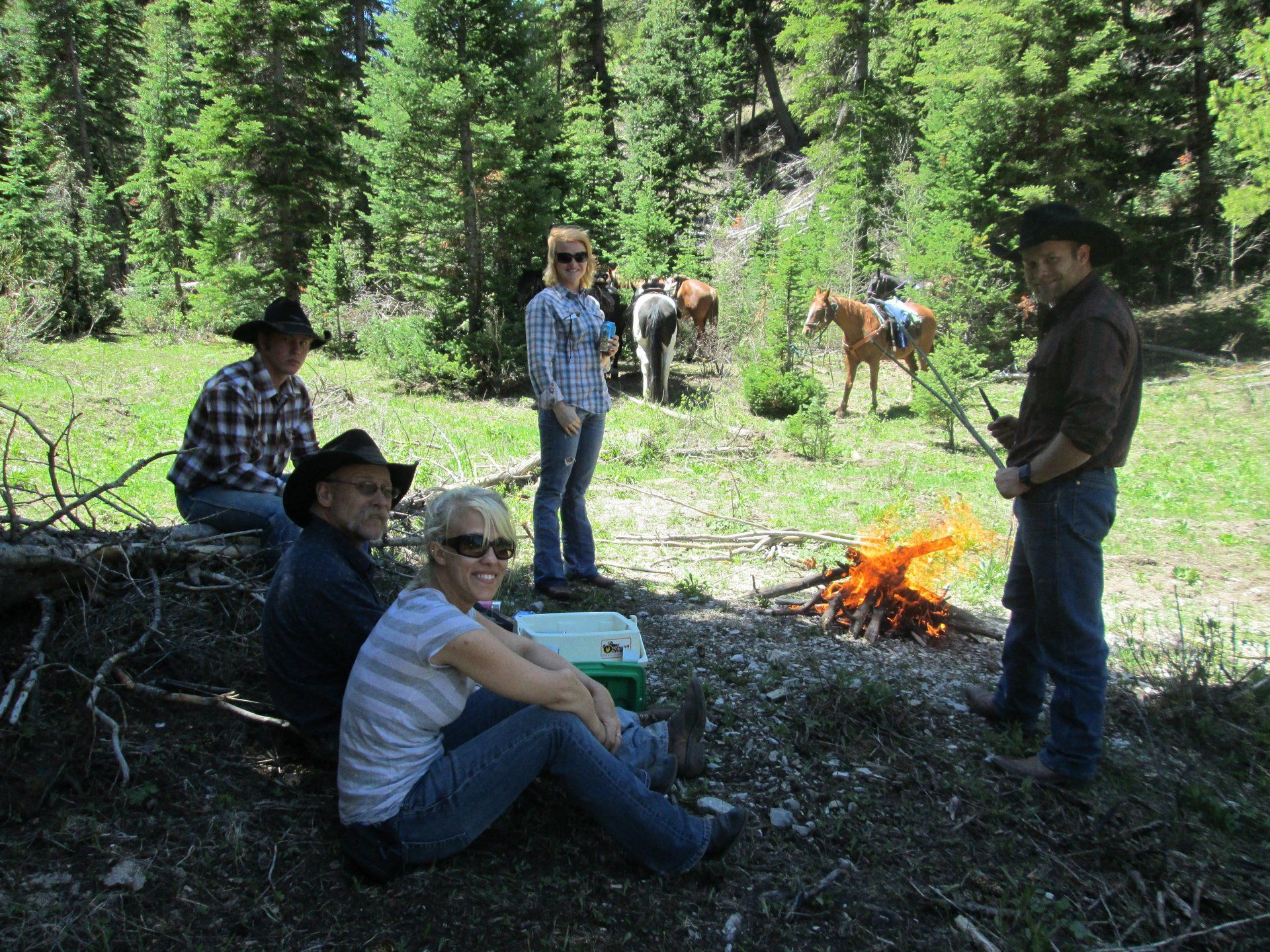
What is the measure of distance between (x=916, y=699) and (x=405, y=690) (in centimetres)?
259

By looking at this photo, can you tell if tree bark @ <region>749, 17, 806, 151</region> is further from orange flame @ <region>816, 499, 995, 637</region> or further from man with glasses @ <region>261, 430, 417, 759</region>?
man with glasses @ <region>261, 430, 417, 759</region>

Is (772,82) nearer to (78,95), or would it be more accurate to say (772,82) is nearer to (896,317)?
(896,317)

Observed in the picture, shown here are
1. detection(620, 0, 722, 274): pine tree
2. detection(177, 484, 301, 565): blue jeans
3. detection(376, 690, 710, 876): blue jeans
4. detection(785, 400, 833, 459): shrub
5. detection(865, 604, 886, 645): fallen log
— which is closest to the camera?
detection(376, 690, 710, 876): blue jeans

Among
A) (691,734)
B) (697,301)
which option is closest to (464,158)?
(697,301)

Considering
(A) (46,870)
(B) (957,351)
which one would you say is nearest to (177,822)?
(A) (46,870)

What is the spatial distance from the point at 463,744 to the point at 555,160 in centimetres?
1447

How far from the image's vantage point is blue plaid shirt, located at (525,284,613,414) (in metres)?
4.75

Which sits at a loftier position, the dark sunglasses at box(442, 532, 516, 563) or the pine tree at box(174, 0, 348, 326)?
the pine tree at box(174, 0, 348, 326)

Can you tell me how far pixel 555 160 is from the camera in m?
15.1

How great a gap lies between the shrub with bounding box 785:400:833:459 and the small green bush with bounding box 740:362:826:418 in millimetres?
2042

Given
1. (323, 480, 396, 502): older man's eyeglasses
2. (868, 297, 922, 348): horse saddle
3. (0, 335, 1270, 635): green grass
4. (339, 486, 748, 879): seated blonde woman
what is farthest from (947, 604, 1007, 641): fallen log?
(868, 297, 922, 348): horse saddle

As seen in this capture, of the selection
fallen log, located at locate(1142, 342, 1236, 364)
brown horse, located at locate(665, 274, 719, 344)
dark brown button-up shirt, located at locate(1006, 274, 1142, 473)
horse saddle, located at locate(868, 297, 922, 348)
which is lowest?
dark brown button-up shirt, located at locate(1006, 274, 1142, 473)

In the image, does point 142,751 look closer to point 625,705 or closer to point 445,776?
point 445,776

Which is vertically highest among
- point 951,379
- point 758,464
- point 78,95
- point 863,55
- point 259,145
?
point 863,55
